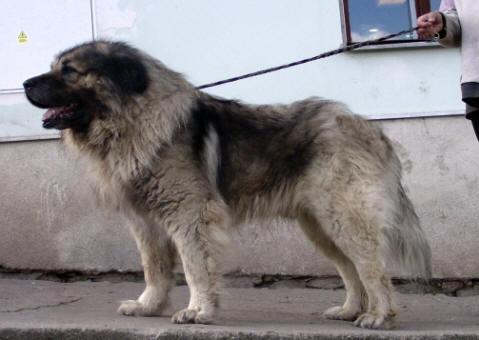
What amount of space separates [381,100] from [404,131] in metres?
0.34

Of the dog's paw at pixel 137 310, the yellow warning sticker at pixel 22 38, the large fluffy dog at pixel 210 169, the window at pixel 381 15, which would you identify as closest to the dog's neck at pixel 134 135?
the large fluffy dog at pixel 210 169

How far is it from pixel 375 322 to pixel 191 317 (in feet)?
3.65

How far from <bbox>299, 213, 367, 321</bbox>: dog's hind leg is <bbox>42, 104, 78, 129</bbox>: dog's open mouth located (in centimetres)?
165

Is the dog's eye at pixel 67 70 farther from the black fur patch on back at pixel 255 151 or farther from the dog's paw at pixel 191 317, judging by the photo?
the dog's paw at pixel 191 317

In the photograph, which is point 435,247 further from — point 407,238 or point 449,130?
point 407,238

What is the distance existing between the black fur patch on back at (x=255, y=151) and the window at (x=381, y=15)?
2111 millimetres

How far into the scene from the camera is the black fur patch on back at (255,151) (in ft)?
15.3

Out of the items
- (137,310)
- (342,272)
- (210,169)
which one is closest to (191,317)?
(137,310)

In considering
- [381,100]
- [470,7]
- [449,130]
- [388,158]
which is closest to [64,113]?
[388,158]

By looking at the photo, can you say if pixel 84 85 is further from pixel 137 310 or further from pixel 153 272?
pixel 137 310

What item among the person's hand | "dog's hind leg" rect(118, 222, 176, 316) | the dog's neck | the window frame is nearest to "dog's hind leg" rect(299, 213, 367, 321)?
"dog's hind leg" rect(118, 222, 176, 316)

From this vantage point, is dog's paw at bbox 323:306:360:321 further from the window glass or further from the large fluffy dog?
the window glass

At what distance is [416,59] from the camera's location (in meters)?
6.34

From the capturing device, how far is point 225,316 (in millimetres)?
4828
